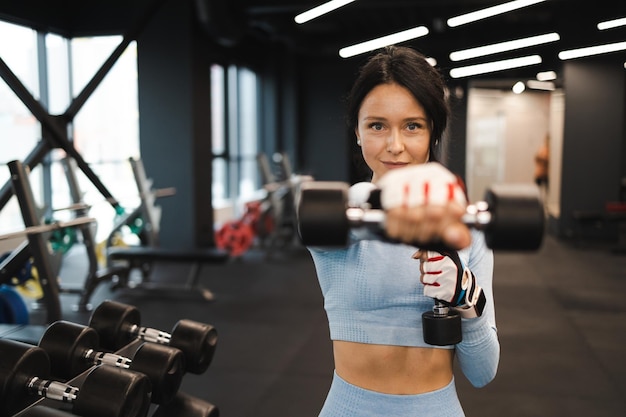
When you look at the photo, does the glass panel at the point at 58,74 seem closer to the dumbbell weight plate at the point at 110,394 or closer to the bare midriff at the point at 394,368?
the dumbbell weight plate at the point at 110,394

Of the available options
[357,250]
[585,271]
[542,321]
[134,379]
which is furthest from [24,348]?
[585,271]

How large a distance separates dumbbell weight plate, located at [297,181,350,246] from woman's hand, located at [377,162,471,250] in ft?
0.21

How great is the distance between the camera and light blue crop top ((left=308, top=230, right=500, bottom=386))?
0.81 m

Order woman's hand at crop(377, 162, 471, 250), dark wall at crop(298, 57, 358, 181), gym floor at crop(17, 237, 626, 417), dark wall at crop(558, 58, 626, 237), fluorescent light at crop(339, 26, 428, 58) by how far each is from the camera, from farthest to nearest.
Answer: dark wall at crop(298, 57, 358, 181) < fluorescent light at crop(339, 26, 428, 58) < dark wall at crop(558, 58, 626, 237) < gym floor at crop(17, 237, 626, 417) < woman's hand at crop(377, 162, 471, 250)

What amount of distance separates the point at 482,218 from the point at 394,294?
0.28 meters

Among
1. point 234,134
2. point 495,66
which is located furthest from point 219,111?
point 495,66

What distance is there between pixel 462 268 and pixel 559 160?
6552 mm

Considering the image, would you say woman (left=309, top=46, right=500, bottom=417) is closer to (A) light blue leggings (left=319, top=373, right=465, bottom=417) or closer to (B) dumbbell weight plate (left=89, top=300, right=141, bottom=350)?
(A) light blue leggings (left=319, top=373, right=465, bottom=417)

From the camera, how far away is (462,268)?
2.31 ft

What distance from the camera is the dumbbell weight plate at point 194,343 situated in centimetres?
167

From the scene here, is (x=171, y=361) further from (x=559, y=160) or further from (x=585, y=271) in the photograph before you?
(x=559, y=160)

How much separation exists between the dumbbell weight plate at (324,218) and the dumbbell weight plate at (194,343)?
3.92ft

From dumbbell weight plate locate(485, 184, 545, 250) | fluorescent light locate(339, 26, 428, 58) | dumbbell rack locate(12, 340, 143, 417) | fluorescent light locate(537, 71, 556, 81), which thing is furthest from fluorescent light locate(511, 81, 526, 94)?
dumbbell weight plate locate(485, 184, 545, 250)

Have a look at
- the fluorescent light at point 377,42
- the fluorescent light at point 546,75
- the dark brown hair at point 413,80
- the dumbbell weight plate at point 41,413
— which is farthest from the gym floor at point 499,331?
the fluorescent light at point 377,42
